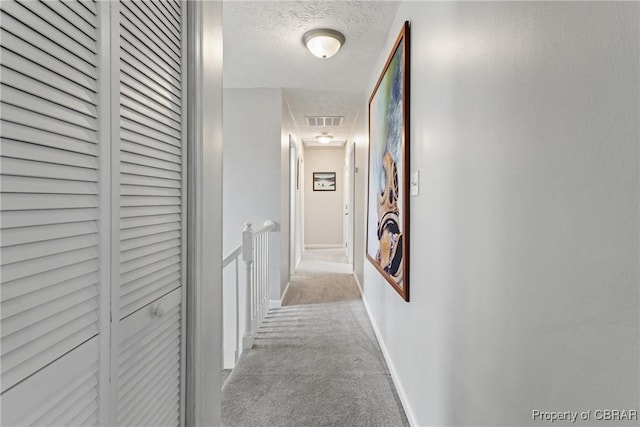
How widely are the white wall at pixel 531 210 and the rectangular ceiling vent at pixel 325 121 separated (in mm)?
3497

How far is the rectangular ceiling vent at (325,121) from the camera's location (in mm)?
4926

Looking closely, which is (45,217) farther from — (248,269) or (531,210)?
(248,269)

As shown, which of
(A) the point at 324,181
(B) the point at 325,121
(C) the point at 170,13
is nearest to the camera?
(C) the point at 170,13

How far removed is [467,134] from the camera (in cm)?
112

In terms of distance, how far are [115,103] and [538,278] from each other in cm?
103

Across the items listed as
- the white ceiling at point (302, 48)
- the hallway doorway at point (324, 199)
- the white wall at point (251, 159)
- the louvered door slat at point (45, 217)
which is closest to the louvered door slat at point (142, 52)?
the louvered door slat at point (45, 217)

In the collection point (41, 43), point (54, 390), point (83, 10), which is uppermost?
point (83, 10)

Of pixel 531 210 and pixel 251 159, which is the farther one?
pixel 251 159

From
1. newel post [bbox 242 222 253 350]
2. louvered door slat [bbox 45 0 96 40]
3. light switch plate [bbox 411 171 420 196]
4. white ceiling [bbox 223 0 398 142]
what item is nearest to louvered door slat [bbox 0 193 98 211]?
louvered door slat [bbox 45 0 96 40]

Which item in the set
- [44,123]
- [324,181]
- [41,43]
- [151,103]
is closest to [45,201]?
[44,123]

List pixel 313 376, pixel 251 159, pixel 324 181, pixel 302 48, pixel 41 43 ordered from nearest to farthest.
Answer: pixel 41 43, pixel 313 376, pixel 302 48, pixel 251 159, pixel 324 181

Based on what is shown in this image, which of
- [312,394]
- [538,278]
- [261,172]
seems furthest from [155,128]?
[261,172]

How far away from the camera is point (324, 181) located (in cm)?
809

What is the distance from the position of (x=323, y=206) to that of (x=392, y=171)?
6016mm
